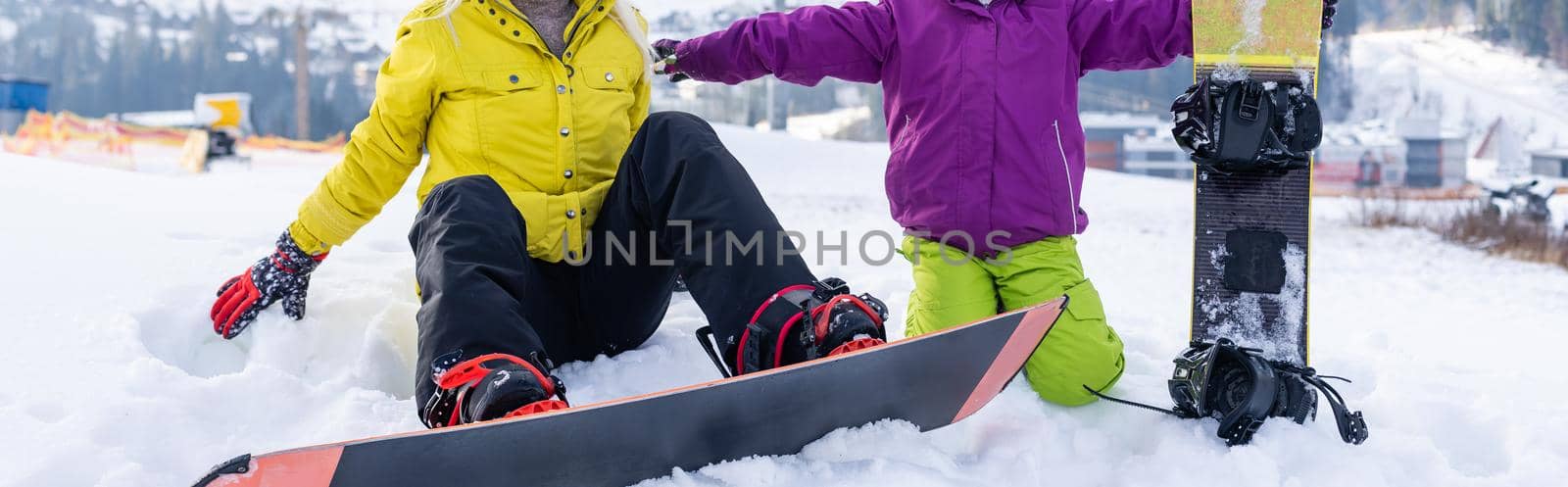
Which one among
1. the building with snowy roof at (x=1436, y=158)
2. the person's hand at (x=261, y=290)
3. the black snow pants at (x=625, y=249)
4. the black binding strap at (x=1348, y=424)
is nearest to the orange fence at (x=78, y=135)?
the person's hand at (x=261, y=290)

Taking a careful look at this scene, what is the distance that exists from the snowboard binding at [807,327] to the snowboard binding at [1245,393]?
63cm

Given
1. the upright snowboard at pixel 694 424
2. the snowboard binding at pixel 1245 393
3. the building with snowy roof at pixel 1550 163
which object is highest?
the upright snowboard at pixel 694 424

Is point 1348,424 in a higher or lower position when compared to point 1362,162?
higher

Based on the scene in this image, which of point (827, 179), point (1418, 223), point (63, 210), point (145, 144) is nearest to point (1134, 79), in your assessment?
point (827, 179)

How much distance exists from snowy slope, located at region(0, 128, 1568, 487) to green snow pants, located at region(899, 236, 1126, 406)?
0.20ft

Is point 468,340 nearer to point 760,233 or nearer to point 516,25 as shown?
point 760,233

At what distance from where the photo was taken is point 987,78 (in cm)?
200

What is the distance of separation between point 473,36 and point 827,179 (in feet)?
42.7

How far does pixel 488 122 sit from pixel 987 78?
1.01m

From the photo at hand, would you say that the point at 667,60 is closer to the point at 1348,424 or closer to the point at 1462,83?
the point at 1348,424

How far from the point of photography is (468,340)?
4.40ft

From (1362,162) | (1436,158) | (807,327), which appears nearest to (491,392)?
(807,327)

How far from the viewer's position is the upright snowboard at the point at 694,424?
3.41 ft

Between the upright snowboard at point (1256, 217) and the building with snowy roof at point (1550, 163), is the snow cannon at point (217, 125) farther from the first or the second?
the building with snowy roof at point (1550, 163)
